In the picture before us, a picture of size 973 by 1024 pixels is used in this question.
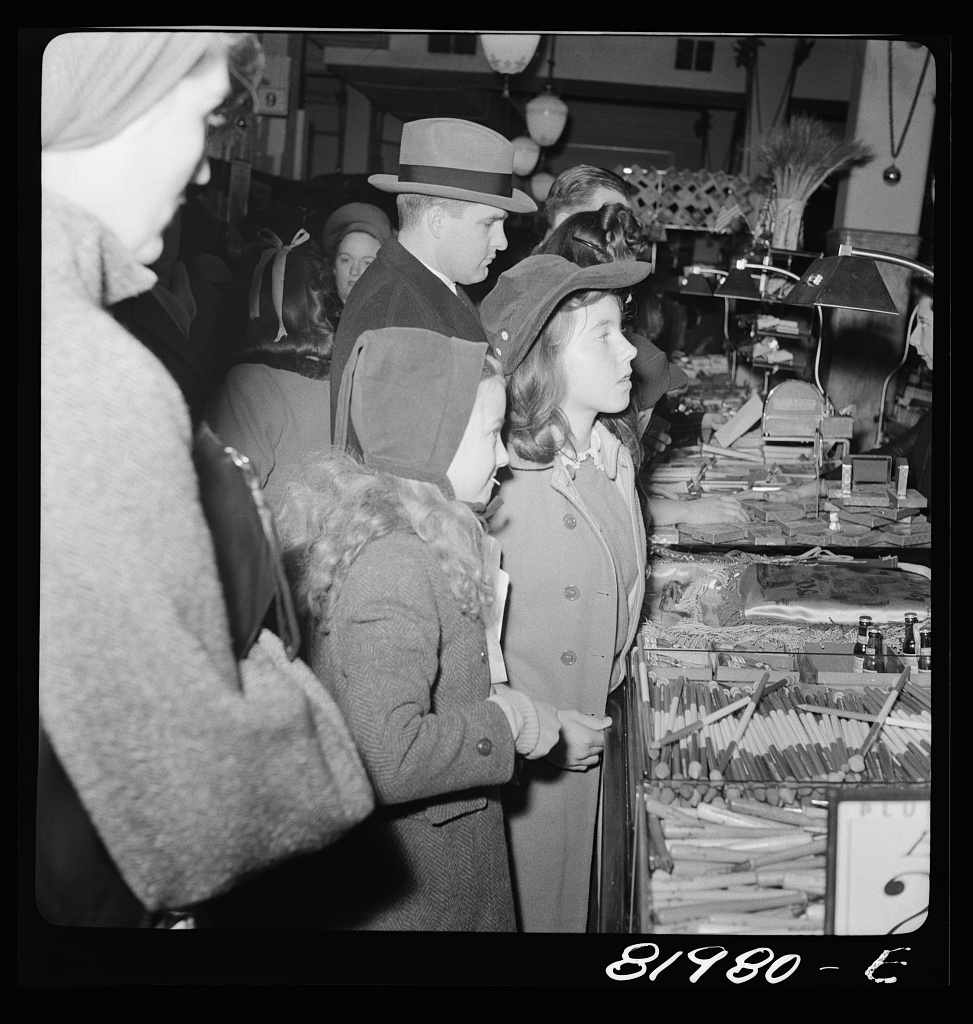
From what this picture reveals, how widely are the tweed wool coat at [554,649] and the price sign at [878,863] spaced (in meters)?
0.52

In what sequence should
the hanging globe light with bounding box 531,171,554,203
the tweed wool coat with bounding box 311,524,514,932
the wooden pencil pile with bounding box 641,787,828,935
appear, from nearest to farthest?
the tweed wool coat with bounding box 311,524,514,932, the wooden pencil pile with bounding box 641,787,828,935, the hanging globe light with bounding box 531,171,554,203

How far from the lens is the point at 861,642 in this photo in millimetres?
2400

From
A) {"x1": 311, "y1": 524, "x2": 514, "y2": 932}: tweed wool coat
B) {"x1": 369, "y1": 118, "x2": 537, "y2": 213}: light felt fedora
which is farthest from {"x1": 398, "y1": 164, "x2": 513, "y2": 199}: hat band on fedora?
{"x1": 311, "y1": 524, "x2": 514, "y2": 932}: tweed wool coat

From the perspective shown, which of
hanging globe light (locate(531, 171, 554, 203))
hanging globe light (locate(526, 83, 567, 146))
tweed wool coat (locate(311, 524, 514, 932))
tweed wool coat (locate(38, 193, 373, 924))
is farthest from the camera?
hanging globe light (locate(531, 171, 554, 203))

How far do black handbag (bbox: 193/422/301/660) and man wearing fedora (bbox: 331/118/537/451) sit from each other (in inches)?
23.3

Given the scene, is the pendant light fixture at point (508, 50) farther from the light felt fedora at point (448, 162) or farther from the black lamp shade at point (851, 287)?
the black lamp shade at point (851, 287)

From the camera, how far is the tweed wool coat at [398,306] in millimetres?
2002

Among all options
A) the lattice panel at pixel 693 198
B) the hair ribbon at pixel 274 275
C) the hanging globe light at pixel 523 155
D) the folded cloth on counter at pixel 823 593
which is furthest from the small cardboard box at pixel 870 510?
the hair ribbon at pixel 274 275

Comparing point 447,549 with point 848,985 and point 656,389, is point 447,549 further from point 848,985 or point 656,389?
point 848,985

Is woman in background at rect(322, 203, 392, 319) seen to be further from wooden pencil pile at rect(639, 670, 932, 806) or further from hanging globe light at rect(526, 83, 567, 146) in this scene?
wooden pencil pile at rect(639, 670, 932, 806)

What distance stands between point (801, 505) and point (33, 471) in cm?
237

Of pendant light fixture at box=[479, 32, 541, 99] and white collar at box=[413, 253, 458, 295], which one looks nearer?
pendant light fixture at box=[479, 32, 541, 99]

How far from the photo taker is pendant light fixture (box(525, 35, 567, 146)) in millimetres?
2246

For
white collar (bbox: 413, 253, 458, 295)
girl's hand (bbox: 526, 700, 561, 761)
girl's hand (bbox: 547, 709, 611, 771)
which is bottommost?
girl's hand (bbox: 547, 709, 611, 771)
